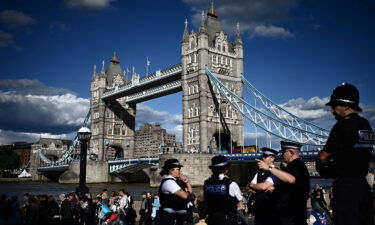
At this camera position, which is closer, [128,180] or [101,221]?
[101,221]

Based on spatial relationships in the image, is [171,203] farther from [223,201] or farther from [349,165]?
[349,165]

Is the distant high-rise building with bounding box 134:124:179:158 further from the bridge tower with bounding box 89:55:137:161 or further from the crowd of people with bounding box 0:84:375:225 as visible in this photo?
the crowd of people with bounding box 0:84:375:225

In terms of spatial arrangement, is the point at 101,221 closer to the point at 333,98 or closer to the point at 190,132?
the point at 333,98

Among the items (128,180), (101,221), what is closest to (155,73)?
(128,180)

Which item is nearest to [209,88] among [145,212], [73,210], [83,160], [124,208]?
[83,160]

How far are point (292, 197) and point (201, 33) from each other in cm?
4592

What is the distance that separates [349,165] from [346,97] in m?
0.63

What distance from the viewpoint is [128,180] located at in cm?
6281

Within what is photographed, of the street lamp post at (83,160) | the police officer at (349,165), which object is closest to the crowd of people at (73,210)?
the street lamp post at (83,160)

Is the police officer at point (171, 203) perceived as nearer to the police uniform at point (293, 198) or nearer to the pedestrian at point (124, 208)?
the police uniform at point (293, 198)

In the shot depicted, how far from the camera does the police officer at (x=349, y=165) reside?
327cm

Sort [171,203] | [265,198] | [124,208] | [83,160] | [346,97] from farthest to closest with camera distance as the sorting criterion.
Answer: [83,160], [124,208], [171,203], [265,198], [346,97]

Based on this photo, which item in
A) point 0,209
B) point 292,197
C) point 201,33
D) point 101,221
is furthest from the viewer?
point 201,33

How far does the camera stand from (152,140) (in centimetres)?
12388
